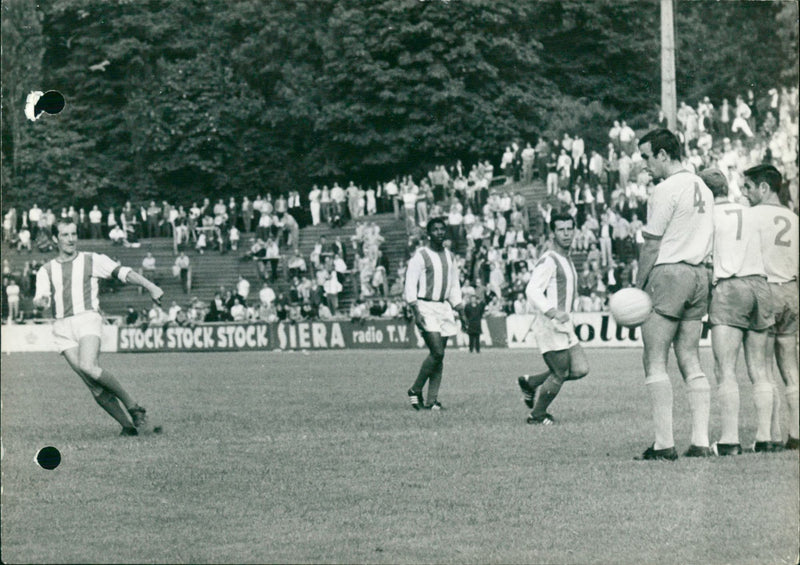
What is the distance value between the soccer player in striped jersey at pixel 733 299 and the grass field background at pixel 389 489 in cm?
47

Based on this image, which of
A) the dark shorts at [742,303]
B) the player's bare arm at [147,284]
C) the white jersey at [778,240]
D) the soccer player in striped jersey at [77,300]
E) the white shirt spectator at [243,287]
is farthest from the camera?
the white shirt spectator at [243,287]

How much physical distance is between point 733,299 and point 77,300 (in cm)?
639

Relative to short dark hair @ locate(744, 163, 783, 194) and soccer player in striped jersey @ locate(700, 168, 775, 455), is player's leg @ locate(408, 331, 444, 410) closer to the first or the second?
soccer player in striped jersey @ locate(700, 168, 775, 455)

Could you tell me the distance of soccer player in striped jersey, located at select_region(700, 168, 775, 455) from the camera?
10.2 m

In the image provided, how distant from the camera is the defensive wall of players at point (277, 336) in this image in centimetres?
3609

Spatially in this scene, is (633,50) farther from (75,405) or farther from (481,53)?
(75,405)

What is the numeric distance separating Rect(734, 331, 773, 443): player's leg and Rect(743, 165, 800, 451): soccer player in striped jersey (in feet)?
0.37

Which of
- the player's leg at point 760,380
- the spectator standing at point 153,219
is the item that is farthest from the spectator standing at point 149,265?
the player's leg at point 760,380

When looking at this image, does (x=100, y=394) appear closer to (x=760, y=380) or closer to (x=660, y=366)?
(x=660, y=366)

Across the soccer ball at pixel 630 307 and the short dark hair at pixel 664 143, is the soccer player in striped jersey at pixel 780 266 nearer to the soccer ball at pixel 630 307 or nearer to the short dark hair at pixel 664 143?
the short dark hair at pixel 664 143

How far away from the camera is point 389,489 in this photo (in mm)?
8930

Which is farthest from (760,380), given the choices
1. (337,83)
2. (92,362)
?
(337,83)

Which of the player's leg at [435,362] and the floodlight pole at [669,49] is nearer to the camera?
the player's leg at [435,362]

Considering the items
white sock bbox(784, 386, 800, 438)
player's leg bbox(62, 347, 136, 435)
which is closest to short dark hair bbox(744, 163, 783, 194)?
white sock bbox(784, 386, 800, 438)
